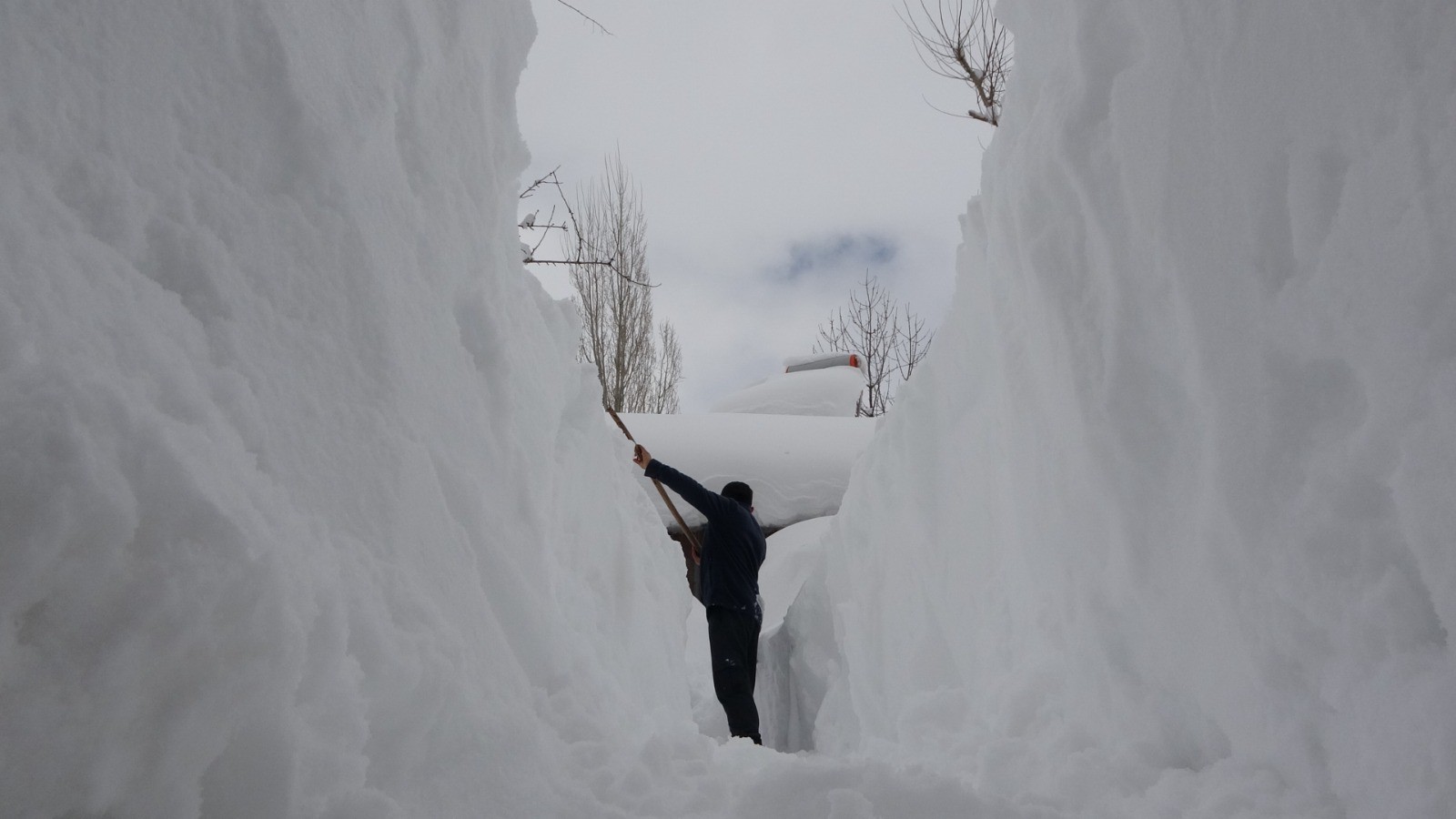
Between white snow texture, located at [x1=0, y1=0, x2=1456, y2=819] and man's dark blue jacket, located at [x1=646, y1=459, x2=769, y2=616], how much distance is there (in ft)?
6.31

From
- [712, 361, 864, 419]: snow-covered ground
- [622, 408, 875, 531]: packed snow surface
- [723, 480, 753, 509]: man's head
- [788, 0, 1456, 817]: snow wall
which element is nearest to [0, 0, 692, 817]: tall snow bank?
[788, 0, 1456, 817]: snow wall

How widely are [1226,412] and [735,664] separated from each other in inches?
117

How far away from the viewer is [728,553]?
163 inches

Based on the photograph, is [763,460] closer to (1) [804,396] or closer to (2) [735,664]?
(1) [804,396]

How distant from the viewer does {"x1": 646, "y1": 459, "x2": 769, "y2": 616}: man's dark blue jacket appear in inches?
160

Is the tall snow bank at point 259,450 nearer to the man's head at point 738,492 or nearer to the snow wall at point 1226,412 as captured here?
the snow wall at point 1226,412

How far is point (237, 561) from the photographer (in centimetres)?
88

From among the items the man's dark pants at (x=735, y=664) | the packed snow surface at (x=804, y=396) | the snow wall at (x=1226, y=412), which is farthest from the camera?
the packed snow surface at (x=804, y=396)

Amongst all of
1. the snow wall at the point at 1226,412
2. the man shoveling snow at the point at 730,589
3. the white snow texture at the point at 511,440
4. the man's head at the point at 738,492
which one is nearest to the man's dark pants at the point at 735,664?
the man shoveling snow at the point at 730,589

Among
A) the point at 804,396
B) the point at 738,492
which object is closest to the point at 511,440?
the point at 738,492

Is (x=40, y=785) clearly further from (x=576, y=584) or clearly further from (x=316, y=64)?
(x=576, y=584)

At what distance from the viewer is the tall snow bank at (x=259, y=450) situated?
2.57ft

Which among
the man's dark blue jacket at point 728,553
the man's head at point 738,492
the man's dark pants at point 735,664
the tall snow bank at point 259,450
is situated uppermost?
the tall snow bank at point 259,450

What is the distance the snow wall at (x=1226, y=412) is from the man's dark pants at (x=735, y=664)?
1.71 meters
